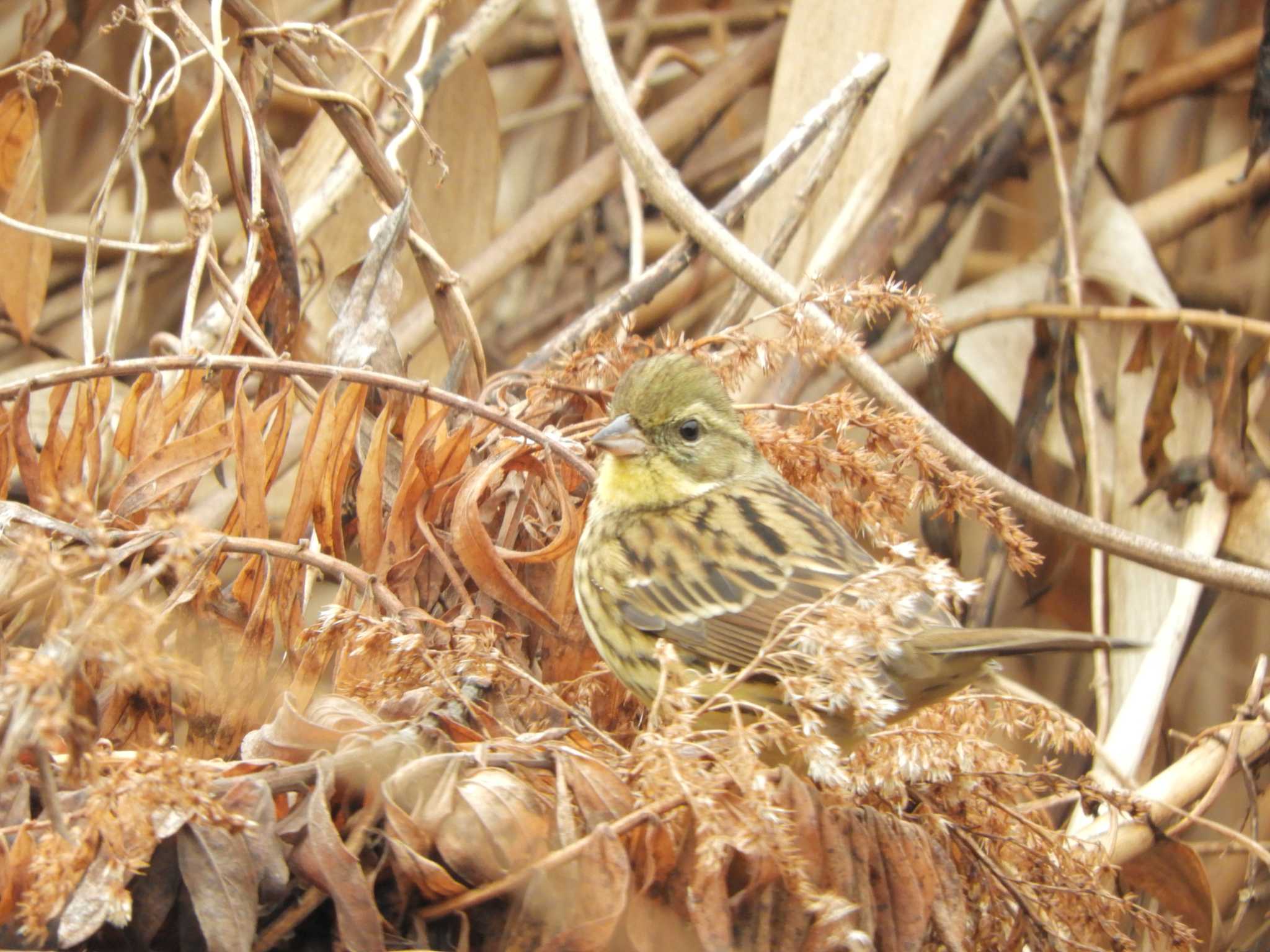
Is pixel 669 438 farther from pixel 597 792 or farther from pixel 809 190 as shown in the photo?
pixel 597 792

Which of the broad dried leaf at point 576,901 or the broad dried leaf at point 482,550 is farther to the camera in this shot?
the broad dried leaf at point 482,550

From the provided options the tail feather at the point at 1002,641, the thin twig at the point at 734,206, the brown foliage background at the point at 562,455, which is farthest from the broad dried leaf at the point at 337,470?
the tail feather at the point at 1002,641

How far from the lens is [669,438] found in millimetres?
2330

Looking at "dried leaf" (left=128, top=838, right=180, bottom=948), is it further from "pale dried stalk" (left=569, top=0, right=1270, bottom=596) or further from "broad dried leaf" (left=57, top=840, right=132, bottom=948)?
"pale dried stalk" (left=569, top=0, right=1270, bottom=596)

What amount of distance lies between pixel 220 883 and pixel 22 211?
1632 millimetres

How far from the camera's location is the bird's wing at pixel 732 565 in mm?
2164

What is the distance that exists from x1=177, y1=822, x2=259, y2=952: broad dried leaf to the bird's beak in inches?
37.9

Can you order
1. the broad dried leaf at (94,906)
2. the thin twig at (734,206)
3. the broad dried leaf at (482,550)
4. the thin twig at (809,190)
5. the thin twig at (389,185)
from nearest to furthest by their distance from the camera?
the broad dried leaf at (94,906), the broad dried leaf at (482,550), the thin twig at (389,185), the thin twig at (734,206), the thin twig at (809,190)

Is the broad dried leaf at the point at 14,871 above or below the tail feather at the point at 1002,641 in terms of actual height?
below

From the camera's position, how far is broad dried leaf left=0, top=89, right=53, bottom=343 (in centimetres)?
241

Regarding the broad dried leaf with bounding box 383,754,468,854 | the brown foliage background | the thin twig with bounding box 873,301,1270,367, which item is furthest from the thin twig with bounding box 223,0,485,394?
the thin twig with bounding box 873,301,1270,367

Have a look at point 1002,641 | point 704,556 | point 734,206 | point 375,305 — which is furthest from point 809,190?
point 1002,641

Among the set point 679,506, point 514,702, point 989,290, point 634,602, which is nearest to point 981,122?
point 989,290

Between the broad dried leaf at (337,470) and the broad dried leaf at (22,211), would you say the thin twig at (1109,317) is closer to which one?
the broad dried leaf at (337,470)
